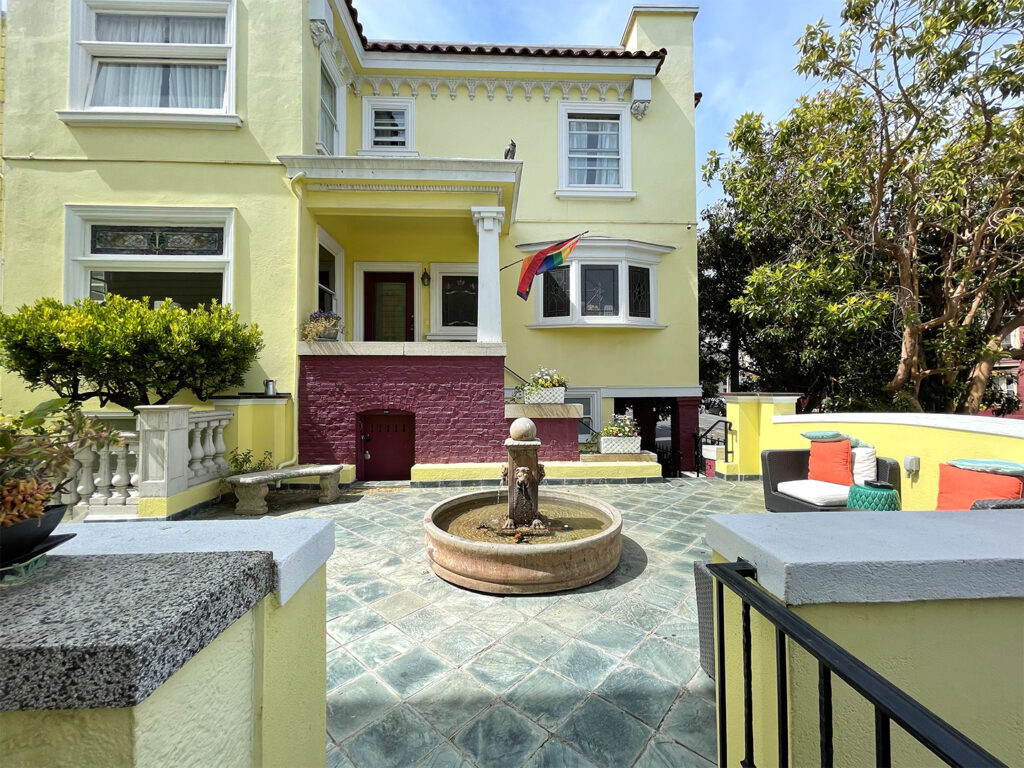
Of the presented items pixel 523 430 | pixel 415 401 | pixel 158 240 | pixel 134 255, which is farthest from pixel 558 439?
pixel 134 255

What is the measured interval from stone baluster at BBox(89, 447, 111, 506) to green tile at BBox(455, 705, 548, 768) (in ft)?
18.3

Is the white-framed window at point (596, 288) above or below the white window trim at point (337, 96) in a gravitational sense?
below

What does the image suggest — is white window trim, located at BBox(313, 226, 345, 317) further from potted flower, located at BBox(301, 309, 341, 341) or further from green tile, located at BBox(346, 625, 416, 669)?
green tile, located at BBox(346, 625, 416, 669)

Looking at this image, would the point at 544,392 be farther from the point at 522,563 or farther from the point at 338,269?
the point at 338,269

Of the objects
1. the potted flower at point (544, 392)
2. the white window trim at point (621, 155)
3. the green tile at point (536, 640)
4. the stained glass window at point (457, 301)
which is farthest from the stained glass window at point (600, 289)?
the green tile at point (536, 640)

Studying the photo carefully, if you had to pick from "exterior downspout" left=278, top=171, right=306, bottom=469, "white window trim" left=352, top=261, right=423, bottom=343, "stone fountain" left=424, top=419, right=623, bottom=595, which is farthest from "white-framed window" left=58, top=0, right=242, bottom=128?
"stone fountain" left=424, top=419, right=623, bottom=595

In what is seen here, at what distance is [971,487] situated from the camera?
3.39 meters

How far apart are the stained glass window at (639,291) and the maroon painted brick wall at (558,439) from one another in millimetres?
3785

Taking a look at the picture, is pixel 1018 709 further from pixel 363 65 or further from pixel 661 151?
pixel 363 65

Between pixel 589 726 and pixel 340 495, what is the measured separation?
527 cm

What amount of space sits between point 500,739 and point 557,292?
27.9 feet

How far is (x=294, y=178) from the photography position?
687cm

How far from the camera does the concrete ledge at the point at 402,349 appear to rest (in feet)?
22.7

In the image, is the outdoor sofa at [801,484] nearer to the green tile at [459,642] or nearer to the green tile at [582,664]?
the green tile at [582,664]
